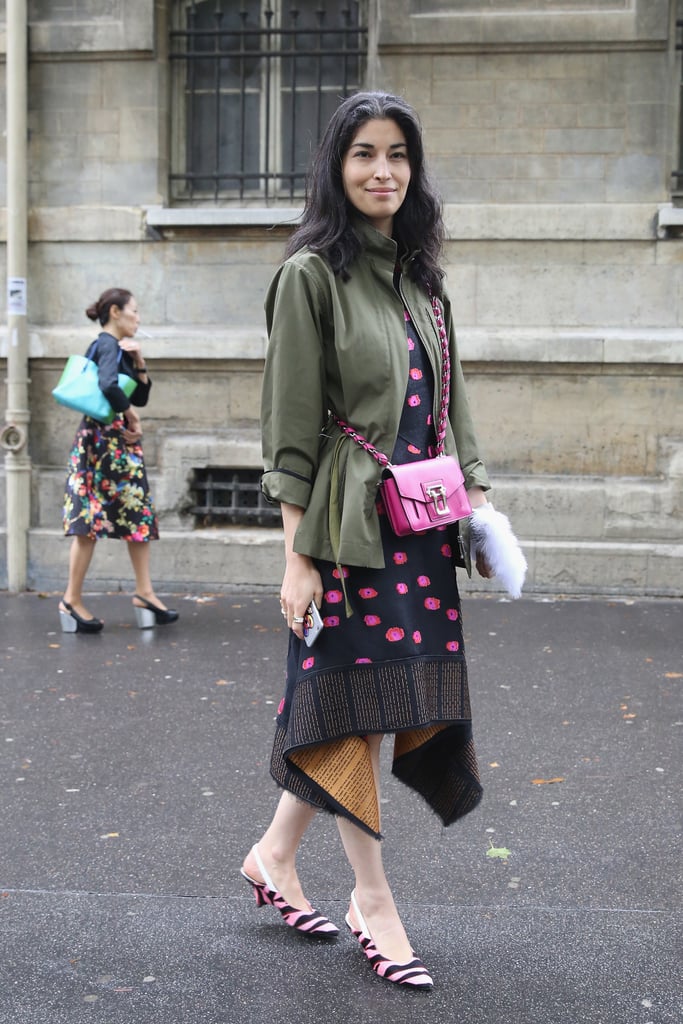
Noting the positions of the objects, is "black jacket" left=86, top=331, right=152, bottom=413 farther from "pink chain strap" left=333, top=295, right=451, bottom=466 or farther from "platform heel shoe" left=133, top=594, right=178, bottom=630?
"pink chain strap" left=333, top=295, right=451, bottom=466

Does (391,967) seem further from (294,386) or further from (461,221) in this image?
(461,221)

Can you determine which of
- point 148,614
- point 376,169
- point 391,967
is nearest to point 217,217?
point 148,614

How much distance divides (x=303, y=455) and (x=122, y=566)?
581cm

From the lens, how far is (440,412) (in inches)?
122

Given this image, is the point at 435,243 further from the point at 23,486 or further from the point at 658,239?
the point at 23,486

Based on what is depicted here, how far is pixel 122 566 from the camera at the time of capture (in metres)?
8.57

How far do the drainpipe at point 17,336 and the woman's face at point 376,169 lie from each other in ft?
19.8

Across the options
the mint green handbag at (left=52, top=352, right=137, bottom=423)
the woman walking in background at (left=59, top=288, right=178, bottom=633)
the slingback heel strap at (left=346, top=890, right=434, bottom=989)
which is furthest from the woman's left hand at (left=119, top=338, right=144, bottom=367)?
the slingback heel strap at (left=346, top=890, right=434, bottom=989)

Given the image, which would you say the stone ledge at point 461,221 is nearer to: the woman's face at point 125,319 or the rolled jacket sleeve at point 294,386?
the woman's face at point 125,319

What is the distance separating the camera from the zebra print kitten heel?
10.8ft

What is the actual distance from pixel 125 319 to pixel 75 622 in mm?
1760

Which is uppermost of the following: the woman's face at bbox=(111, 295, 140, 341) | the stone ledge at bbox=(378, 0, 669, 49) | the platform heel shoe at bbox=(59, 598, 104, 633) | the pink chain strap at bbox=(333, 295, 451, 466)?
the stone ledge at bbox=(378, 0, 669, 49)

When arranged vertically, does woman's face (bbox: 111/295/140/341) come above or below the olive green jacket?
above

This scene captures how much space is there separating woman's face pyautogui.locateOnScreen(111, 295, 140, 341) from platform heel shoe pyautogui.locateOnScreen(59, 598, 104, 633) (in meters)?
1.59
